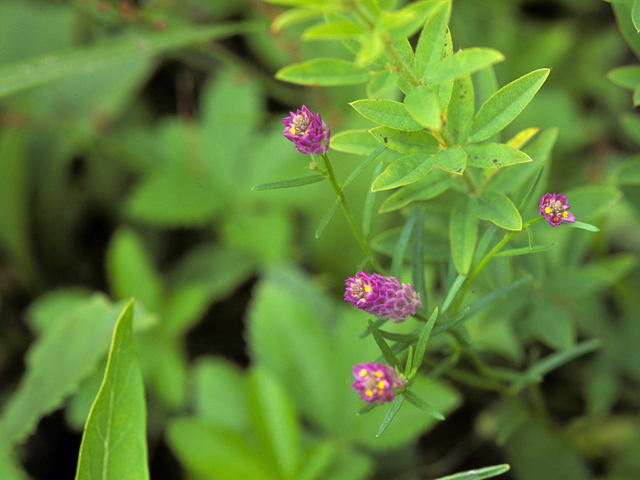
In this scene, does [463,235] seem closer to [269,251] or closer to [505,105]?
[505,105]

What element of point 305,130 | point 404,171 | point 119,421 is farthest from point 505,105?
point 119,421

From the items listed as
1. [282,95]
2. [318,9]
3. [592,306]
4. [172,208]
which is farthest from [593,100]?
[318,9]

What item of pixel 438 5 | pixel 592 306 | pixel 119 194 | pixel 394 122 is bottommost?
pixel 592 306

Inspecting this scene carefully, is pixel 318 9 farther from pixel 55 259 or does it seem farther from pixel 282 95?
pixel 55 259

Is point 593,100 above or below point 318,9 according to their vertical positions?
below

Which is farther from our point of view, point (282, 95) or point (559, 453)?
Answer: point (282, 95)

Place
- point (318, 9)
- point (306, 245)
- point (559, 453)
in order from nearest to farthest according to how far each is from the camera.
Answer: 1. point (318, 9)
2. point (559, 453)
3. point (306, 245)
